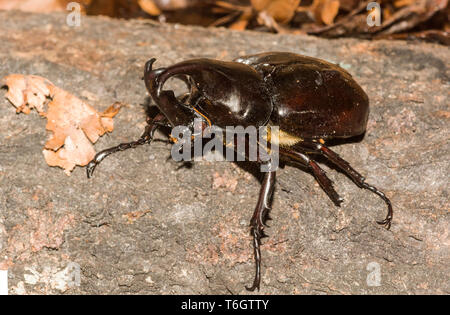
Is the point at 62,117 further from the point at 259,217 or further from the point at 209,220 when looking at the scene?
the point at 259,217

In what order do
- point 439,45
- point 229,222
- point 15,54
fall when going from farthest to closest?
point 439,45 < point 15,54 < point 229,222

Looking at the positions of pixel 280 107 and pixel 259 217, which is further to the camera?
pixel 280 107

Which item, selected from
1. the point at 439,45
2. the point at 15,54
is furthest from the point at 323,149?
the point at 15,54

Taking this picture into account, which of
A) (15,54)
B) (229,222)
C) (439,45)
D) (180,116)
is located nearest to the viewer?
(180,116)

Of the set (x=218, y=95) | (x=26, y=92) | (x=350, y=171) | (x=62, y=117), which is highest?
(x=218, y=95)

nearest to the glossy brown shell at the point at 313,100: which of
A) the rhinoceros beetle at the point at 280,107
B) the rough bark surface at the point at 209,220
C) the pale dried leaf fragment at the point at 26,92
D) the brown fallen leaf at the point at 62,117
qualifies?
the rhinoceros beetle at the point at 280,107

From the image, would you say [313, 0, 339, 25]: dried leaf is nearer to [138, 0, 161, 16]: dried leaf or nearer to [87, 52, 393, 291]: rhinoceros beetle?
[87, 52, 393, 291]: rhinoceros beetle

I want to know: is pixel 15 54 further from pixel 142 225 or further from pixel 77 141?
pixel 142 225

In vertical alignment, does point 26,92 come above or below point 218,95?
below

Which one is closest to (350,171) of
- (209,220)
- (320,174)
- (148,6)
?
(320,174)
